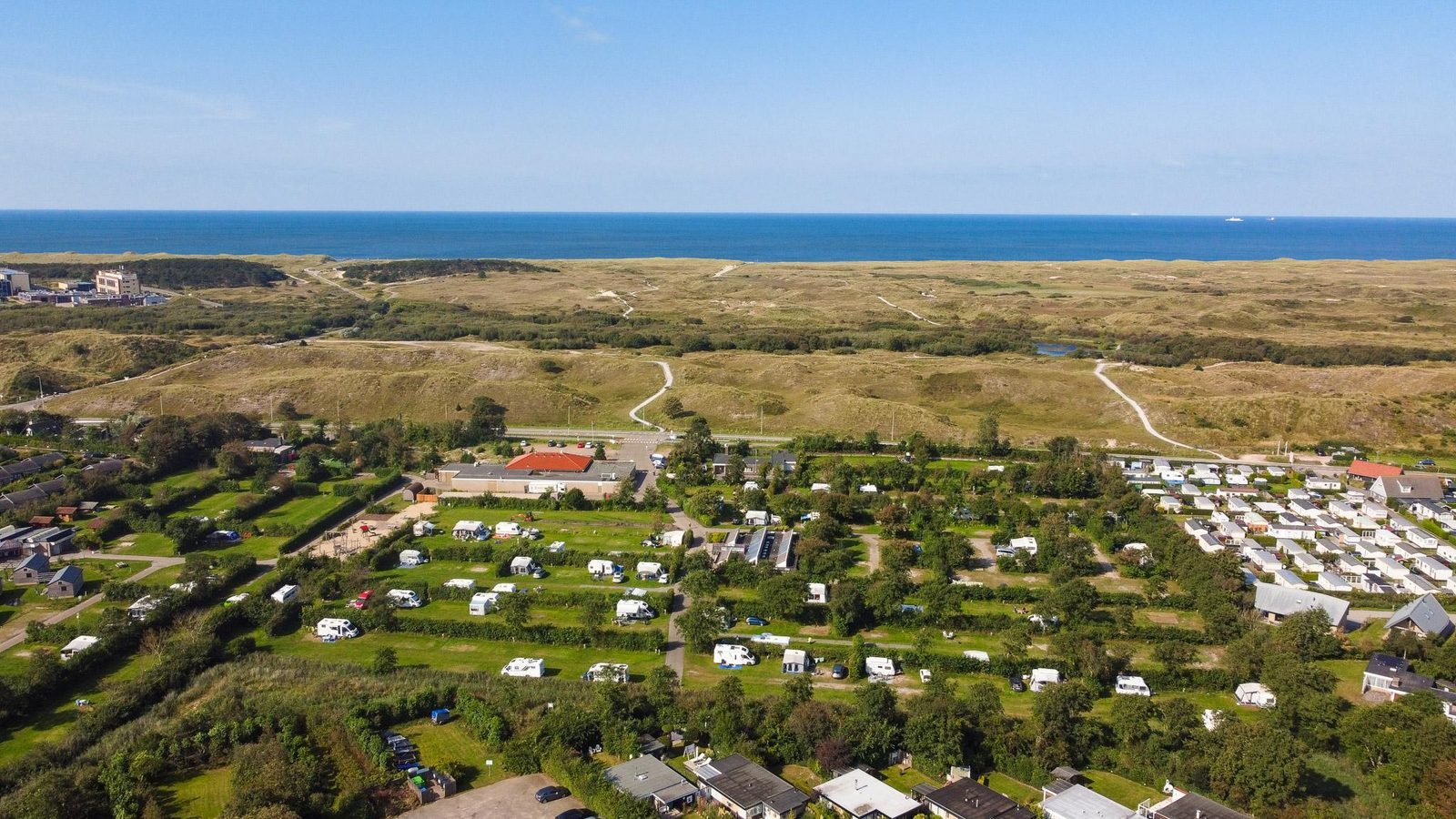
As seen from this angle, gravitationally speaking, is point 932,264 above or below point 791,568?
above

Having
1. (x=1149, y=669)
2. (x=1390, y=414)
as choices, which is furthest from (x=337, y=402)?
(x=1390, y=414)

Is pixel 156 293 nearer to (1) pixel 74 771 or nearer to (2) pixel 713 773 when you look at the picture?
(1) pixel 74 771

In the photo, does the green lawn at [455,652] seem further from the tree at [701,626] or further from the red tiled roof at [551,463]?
the red tiled roof at [551,463]

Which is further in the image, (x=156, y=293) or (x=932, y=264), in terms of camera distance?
(x=932, y=264)

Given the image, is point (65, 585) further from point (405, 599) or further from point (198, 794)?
point (198, 794)

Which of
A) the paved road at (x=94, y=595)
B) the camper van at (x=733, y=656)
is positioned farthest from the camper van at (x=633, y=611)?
the paved road at (x=94, y=595)

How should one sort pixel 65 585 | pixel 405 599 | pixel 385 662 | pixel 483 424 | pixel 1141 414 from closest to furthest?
1. pixel 385 662
2. pixel 65 585
3. pixel 405 599
4. pixel 483 424
5. pixel 1141 414

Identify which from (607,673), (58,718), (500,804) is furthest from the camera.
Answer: (607,673)

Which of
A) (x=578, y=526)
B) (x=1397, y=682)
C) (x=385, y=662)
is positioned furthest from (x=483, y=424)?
(x=1397, y=682)
